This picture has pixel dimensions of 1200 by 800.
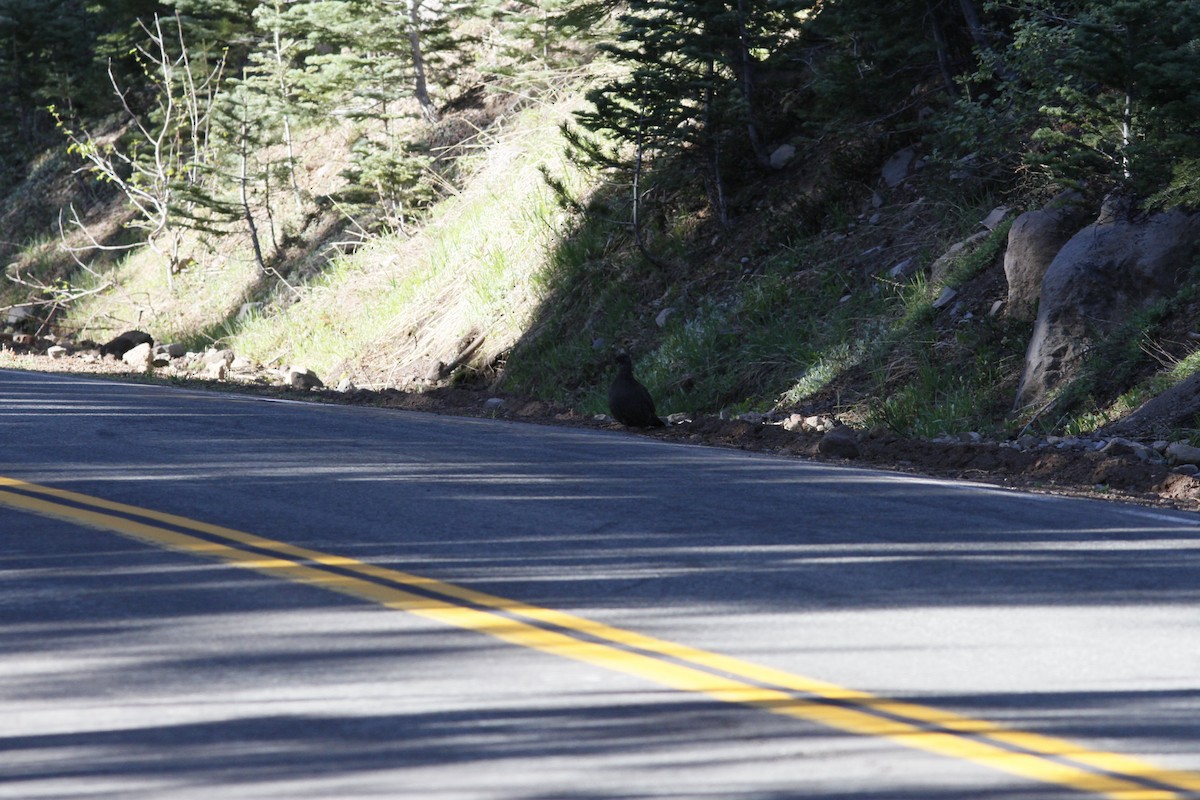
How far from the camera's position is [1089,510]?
297 inches

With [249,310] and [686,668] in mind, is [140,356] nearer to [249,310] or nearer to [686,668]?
[249,310]

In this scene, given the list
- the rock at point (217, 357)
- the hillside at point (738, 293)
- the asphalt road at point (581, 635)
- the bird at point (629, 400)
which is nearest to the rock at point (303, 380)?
the hillside at point (738, 293)

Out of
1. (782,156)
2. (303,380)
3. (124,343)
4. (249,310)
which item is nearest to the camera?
(303,380)

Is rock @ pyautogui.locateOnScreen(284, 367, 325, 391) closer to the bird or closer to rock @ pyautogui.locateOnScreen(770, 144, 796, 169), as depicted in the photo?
the bird

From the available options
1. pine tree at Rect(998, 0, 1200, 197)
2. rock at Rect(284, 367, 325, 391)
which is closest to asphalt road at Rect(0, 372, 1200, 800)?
pine tree at Rect(998, 0, 1200, 197)

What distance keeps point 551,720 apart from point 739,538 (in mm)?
2673

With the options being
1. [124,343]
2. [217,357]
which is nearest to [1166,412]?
[217,357]

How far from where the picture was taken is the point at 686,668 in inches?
180

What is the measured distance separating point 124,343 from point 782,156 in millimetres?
11531

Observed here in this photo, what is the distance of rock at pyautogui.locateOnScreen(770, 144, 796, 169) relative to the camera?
56.8 ft

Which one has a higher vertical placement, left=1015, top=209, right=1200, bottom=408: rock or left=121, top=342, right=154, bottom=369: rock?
left=1015, top=209, right=1200, bottom=408: rock

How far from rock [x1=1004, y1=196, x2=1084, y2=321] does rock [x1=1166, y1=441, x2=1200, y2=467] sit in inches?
131

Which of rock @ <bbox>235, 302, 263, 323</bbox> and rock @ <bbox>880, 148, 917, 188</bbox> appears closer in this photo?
rock @ <bbox>880, 148, 917, 188</bbox>

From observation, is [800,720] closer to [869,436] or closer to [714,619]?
[714,619]
